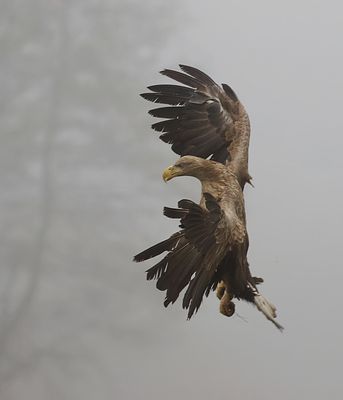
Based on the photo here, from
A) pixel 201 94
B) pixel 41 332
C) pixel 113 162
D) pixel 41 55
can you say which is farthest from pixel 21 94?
pixel 201 94

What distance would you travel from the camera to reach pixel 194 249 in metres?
1.58

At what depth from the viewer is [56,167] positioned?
130 inches

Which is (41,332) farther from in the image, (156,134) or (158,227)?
(156,134)

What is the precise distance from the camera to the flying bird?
5.16ft

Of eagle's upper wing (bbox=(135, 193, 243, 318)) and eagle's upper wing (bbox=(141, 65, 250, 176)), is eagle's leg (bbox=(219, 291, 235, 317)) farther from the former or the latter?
eagle's upper wing (bbox=(141, 65, 250, 176))

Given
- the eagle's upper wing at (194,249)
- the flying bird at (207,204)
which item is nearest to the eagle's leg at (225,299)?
the flying bird at (207,204)

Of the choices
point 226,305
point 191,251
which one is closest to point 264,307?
point 226,305

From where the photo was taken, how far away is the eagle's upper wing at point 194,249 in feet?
5.05

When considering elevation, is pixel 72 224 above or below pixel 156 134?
below

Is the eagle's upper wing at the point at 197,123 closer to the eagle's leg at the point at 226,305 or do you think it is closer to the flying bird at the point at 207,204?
the flying bird at the point at 207,204

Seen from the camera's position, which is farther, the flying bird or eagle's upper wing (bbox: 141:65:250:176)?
eagle's upper wing (bbox: 141:65:250:176)

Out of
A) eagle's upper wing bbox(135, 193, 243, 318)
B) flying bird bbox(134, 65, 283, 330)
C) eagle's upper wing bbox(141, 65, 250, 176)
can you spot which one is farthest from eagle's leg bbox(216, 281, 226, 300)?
eagle's upper wing bbox(141, 65, 250, 176)

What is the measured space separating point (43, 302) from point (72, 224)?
38 centimetres

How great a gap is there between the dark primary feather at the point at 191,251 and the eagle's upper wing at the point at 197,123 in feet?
1.34
